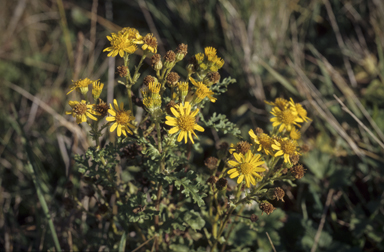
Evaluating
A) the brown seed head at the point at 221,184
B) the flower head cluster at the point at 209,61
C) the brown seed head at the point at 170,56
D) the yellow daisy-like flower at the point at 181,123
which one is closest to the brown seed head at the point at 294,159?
the brown seed head at the point at 221,184

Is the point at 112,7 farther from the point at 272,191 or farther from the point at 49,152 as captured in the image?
the point at 272,191

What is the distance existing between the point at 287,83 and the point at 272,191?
6.43 feet

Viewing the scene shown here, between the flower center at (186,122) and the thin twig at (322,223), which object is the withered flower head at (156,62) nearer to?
the flower center at (186,122)

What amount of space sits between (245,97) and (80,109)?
2.38m

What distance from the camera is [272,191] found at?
1692 mm

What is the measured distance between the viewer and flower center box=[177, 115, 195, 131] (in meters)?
1.62

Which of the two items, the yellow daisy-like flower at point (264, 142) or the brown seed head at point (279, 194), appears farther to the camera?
the yellow daisy-like flower at point (264, 142)

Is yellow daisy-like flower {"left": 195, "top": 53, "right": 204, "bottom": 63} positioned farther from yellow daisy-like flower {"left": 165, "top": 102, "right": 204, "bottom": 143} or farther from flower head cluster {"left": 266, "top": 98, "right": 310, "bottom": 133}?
flower head cluster {"left": 266, "top": 98, "right": 310, "bottom": 133}

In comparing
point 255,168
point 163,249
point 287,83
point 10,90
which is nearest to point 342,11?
point 287,83

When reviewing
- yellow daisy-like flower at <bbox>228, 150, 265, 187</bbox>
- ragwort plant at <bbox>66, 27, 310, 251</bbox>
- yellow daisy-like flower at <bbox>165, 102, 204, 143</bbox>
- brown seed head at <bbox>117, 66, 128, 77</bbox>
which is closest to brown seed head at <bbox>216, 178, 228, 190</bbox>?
ragwort plant at <bbox>66, 27, 310, 251</bbox>

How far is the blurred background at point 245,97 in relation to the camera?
256 centimetres

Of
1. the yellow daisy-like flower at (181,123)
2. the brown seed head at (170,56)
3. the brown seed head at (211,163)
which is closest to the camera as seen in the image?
the yellow daisy-like flower at (181,123)

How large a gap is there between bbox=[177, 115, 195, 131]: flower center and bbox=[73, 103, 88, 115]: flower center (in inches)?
21.2

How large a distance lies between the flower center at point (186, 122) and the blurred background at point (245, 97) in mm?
1089
